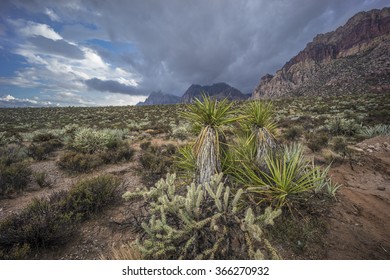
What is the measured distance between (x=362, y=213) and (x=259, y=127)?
257cm

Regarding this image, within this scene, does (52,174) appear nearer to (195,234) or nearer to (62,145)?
(62,145)

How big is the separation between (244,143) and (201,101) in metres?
1.39

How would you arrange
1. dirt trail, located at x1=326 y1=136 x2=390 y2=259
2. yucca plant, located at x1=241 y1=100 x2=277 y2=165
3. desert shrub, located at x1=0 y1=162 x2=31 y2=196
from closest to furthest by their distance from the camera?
dirt trail, located at x1=326 y1=136 x2=390 y2=259, yucca plant, located at x1=241 y1=100 x2=277 y2=165, desert shrub, located at x1=0 y1=162 x2=31 y2=196

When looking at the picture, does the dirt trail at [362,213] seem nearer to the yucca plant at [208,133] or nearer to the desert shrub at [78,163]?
the yucca plant at [208,133]

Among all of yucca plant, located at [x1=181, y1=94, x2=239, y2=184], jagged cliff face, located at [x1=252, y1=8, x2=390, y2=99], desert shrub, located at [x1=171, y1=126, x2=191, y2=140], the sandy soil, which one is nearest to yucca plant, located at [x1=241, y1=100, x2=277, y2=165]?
jagged cliff face, located at [x1=252, y1=8, x2=390, y2=99]

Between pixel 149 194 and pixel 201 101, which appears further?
pixel 201 101

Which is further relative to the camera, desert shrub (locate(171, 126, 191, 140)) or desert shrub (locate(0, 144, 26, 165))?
desert shrub (locate(171, 126, 191, 140))

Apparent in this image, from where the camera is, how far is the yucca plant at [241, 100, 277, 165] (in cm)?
392

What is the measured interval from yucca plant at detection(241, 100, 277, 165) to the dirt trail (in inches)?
66.7

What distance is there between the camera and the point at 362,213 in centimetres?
375

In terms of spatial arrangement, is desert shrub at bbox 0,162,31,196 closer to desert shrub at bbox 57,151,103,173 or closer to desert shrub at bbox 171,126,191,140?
desert shrub at bbox 57,151,103,173

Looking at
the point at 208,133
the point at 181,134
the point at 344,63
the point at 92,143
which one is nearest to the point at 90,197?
the point at 208,133

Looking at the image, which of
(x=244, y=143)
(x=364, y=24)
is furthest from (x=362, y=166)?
(x=364, y=24)
